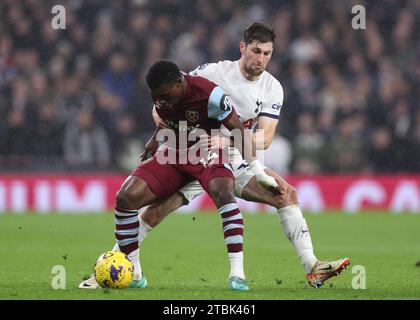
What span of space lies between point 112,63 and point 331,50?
156 inches

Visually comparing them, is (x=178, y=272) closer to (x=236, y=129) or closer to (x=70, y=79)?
(x=236, y=129)

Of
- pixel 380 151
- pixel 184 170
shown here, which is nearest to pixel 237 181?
pixel 184 170

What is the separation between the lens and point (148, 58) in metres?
17.1

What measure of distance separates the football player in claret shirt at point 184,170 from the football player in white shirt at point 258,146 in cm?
18

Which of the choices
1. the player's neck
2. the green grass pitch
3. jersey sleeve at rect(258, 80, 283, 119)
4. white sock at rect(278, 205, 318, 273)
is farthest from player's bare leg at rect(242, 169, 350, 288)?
the player's neck

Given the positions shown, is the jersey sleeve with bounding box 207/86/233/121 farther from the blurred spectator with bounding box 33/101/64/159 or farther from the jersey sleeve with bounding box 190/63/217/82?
the blurred spectator with bounding box 33/101/64/159

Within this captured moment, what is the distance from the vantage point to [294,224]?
777cm

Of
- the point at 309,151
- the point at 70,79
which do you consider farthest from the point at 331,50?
the point at 70,79

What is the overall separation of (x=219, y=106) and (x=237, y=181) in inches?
35.5

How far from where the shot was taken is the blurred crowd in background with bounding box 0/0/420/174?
53.1ft

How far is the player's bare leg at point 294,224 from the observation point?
7.52 m

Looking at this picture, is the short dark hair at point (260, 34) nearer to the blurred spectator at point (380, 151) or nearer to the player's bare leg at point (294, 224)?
the player's bare leg at point (294, 224)

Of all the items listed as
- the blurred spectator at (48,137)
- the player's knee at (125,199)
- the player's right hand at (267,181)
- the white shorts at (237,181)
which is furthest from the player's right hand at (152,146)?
the blurred spectator at (48,137)
